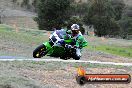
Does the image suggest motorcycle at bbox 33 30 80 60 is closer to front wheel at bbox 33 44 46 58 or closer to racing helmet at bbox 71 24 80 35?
front wheel at bbox 33 44 46 58

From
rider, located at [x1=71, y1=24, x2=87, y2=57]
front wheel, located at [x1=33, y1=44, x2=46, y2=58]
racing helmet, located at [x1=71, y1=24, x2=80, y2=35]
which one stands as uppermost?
racing helmet, located at [x1=71, y1=24, x2=80, y2=35]

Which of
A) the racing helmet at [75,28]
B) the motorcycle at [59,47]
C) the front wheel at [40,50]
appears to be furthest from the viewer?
the front wheel at [40,50]

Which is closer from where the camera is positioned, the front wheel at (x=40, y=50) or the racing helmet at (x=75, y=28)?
the racing helmet at (x=75, y=28)


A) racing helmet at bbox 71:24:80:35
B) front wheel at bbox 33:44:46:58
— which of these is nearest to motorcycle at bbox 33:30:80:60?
front wheel at bbox 33:44:46:58

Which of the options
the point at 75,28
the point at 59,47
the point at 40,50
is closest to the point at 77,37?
the point at 75,28

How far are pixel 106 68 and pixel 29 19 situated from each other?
107599 mm

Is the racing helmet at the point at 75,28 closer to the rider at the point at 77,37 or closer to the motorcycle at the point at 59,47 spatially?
the rider at the point at 77,37

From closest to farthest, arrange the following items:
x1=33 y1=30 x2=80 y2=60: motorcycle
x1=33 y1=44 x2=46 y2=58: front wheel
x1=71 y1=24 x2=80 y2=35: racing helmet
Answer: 1. x1=71 y1=24 x2=80 y2=35: racing helmet
2. x1=33 y1=30 x2=80 y2=60: motorcycle
3. x1=33 y1=44 x2=46 y2=58: front wheel

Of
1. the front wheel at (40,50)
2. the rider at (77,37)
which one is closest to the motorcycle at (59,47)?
the front wheel at (40,50)

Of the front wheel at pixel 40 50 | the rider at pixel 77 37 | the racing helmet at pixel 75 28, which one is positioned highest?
the racing helmet at pixel 75 28

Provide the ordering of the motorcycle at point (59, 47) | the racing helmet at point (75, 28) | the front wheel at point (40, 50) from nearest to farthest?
the racing helmet at point (75, 28), the motorcycle at point (59, 47), the front wheel at point (40, 50)

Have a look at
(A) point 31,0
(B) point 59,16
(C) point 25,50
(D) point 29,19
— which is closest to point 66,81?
(C) point 25,50

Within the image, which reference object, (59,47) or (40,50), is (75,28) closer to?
(59,47)

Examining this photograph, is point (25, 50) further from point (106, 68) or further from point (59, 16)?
point (59, 16)
